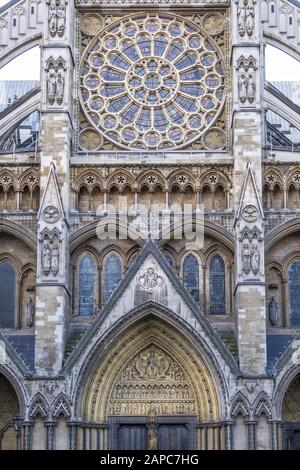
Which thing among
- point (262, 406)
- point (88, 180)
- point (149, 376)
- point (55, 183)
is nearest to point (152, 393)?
point (149, 376)

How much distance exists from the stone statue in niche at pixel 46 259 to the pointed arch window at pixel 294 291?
7.45 m

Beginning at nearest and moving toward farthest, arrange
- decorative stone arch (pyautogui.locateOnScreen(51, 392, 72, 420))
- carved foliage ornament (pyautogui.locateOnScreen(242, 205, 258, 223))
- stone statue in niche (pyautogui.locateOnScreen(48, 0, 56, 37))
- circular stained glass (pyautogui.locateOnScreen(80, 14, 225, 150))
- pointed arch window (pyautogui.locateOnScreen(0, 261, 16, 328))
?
decorative stone arch (pyautogui.locateOnScreen(51, 392, 72, 420))
carved foliage ornament (pyautogui.locateOnScreen(242, 205, 258, 223))
pointed arch window (pyautogui.locateOnScreen(0, 261, 16, 328))
stone statue in niche (pyautogui.locateOnScreen(48, 0, 56, 37))
circular stained glass (pyautogui.locateOnScreen(80, 14, 225, 150))

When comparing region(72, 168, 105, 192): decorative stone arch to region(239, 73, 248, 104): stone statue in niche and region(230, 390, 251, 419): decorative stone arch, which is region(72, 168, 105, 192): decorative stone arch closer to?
region(239, 73, 248, 104): stone statue in niche

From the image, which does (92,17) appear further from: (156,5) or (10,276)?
(10,276)

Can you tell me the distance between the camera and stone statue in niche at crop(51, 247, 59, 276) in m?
32.5

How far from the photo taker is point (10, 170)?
34.2 meters

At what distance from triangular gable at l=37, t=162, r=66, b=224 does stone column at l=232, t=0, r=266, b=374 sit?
5297 millimetres

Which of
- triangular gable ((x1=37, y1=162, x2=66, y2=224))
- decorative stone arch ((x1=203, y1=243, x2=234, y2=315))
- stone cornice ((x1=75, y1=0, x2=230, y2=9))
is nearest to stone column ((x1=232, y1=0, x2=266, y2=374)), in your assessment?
decorative stone arch ((x1=203, y1=243, x2=234, y2=315))

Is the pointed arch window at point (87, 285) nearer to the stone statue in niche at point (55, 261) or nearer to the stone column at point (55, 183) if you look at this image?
the stone column at point (55, 183)

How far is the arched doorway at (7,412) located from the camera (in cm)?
3281

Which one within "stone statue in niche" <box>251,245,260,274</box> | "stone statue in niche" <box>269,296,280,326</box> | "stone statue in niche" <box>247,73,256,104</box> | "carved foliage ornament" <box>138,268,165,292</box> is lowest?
"stone statue in niche" <box>269,296,280,326</box>

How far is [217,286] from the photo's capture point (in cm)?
3412

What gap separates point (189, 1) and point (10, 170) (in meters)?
8.17

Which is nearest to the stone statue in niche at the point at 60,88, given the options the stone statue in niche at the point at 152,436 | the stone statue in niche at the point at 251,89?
the stone statue in niche at the point at 251,89
